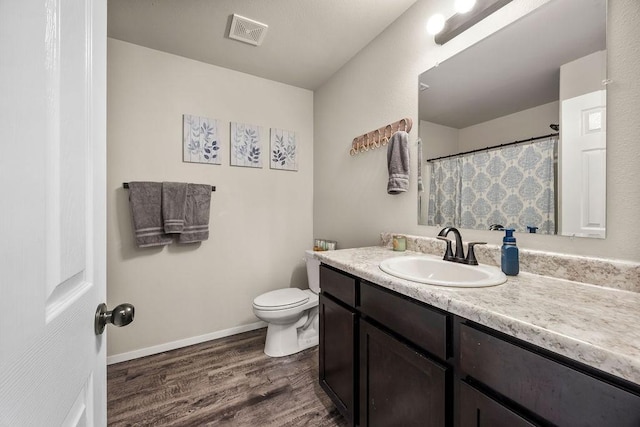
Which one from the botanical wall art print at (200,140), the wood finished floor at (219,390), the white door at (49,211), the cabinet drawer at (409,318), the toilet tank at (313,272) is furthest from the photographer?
the toilet tank at (313,272)

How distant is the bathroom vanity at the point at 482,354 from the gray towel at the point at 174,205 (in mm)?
1424

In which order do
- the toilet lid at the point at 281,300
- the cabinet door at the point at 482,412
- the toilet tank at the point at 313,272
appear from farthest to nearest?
the toilet tank at the point at 313,272 → the toilet lid at the point at 281,300 → the cabinet door at the point at 482,412

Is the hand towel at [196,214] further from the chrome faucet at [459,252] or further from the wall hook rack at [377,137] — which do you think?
the chrome faucet at [459,252]

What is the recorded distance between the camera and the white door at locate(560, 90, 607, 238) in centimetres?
93

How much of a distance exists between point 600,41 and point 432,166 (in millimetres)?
767

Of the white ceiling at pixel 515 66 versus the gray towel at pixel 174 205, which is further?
the gray towel at pixel 174 205

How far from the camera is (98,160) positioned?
560mm

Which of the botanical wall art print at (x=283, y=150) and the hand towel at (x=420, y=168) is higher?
the botanical wall art print at (x=283, y=150)

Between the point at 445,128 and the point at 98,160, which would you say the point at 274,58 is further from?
the point at 98,160

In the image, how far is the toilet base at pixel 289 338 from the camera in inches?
78.5

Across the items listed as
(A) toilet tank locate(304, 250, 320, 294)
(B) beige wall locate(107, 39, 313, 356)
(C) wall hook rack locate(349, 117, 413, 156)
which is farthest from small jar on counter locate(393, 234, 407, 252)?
(B) beige wall locate(107, 39, 313, 356)

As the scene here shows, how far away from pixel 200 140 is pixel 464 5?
1.99 metres

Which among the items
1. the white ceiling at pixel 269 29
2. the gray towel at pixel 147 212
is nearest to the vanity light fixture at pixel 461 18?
the white ceiling at pixel 269 29

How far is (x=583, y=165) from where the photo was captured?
0.97m
